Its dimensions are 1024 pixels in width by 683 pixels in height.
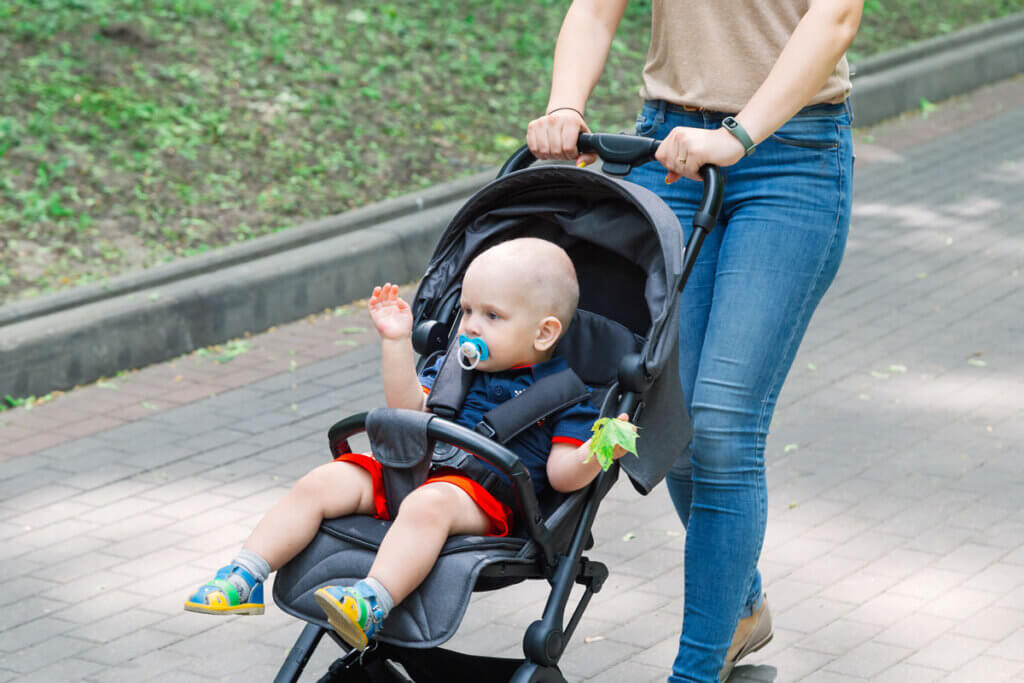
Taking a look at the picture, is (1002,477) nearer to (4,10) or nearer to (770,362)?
(770,362)

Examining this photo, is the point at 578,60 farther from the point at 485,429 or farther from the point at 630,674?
the point at 630,674

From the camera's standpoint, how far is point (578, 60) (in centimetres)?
356

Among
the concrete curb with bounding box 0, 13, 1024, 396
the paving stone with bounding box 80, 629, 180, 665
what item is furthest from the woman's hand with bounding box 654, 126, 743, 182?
the concrete curb with bounding box 0, 13, 1024, 396

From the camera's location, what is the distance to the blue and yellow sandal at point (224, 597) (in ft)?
9.11

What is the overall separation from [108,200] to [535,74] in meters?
3.84

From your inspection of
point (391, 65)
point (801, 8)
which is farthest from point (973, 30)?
point (801, 8)

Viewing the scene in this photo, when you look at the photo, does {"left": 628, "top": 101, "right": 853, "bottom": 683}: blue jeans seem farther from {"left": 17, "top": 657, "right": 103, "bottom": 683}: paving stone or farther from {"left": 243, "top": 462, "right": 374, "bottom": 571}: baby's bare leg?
{"left": 17, "top": 657, "right": 103, "bottom": 683}: paving stone

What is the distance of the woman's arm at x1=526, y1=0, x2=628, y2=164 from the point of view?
3.41 metres

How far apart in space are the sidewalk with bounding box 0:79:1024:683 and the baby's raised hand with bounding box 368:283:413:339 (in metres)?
1.33

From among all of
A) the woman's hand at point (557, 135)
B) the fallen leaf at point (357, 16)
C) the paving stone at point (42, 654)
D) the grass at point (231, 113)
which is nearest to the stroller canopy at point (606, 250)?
the woman's hand at point (557, 135)

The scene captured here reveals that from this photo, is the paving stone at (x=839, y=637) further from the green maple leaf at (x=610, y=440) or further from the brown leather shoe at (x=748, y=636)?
the green maple leaf at (x=610, y=440)

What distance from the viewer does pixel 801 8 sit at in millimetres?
3299

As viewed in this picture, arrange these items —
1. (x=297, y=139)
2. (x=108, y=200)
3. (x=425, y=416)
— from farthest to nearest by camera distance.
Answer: (x=297, y=139), (x=108, y=200), (x=425, y=416)

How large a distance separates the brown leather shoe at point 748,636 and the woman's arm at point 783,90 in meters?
1.26
